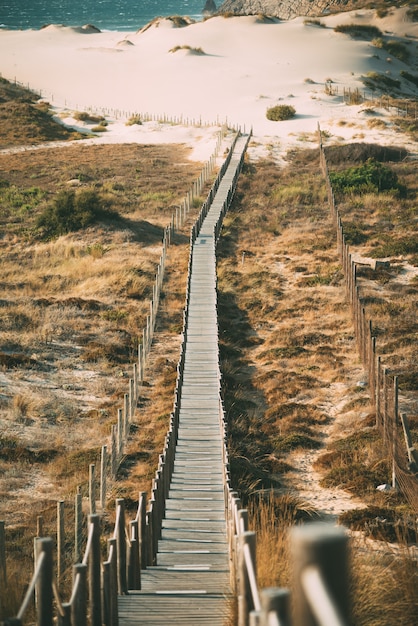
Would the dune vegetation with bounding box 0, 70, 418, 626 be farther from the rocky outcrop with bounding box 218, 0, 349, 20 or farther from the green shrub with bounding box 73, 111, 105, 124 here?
the rocky outcrop with bounding box 218, 0, 349, 20

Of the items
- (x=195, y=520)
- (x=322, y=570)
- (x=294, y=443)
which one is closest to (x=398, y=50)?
(x=294, y=443)

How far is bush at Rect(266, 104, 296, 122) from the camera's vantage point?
82188mm

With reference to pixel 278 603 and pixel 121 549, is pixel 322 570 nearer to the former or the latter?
pixel 278 603

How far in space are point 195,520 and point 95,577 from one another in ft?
22.8

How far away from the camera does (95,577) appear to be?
7.31 meters

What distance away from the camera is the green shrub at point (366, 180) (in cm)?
5297

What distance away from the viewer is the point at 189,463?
17.5m

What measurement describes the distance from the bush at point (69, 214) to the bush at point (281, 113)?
3796cm

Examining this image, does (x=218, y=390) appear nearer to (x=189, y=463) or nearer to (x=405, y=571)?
(x=189, y=463)

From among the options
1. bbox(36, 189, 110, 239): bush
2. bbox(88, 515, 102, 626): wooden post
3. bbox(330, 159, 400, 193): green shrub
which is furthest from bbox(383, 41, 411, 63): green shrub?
bbox(88, 515, 102, 626): wooden post

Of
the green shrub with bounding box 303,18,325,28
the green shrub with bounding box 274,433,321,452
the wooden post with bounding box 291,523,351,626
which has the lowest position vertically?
the green shrub with bounding box 274,433,321,452

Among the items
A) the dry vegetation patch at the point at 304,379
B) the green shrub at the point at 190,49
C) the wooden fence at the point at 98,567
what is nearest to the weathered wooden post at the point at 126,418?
the dry vegetation patch at the point at 304,379

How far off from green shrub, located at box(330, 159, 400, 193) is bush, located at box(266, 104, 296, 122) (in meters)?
28.1

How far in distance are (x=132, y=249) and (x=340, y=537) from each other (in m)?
41.0
